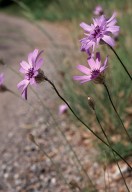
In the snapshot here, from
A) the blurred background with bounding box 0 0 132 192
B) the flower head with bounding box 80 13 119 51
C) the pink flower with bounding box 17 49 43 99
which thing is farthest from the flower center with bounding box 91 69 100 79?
the blurred background with bounding box 0 0 132 192

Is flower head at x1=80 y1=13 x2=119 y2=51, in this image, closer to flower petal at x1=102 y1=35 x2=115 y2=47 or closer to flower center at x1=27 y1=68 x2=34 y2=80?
flower petal at x1=102 y1=35 x2=115 y2=47

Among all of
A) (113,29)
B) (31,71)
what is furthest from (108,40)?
(31,71)

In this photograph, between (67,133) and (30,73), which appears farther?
(67,133)

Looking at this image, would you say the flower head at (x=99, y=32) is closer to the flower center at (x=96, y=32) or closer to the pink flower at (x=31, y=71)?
the flower center at (x=96, y=32)

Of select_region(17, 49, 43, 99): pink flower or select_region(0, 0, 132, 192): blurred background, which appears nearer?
select_region(17, 49, 43, 99): pink flower

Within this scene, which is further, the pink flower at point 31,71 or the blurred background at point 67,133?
the blurred background at point 67,133

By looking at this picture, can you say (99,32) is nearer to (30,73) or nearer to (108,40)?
(108,40)

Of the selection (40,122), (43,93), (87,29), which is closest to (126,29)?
(43,93)

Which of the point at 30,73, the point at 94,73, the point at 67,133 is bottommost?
the point at 94,73

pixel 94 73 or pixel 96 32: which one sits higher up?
pixel 96 32

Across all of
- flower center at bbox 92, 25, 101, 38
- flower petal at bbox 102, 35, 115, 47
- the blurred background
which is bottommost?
flower petal at bbox 102, 35, 115, 47

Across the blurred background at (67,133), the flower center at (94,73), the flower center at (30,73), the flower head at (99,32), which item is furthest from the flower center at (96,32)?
the blurred background at (67,133)

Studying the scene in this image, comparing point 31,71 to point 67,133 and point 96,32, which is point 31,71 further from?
point 67,133

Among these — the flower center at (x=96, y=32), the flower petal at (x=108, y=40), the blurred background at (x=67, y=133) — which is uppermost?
the blurred background at (x=67, y=133)
